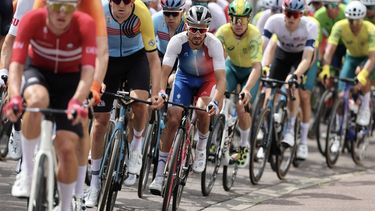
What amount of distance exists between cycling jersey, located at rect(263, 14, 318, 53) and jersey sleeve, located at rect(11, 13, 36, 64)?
6.08m

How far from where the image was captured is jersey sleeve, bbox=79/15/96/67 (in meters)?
7.45

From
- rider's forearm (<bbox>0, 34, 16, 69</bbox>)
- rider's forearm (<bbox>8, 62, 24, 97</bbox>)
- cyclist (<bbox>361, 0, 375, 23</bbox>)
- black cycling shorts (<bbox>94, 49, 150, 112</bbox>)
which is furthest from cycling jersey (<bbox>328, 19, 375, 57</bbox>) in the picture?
rider's forearm (<bbox>8, 62, 24, 97</bbox>)

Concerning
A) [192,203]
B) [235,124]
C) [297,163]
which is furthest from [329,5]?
[192,203]

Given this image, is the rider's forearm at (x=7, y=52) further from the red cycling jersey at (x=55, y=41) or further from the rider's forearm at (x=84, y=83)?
the rider's forearm at (x=84, y=83)

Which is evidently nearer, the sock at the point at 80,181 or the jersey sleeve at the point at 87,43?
the jersey sleeve at the point at 87,43

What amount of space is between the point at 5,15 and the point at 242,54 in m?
2.55

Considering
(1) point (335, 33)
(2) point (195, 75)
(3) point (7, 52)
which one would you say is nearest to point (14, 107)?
(3) point (7, 52)

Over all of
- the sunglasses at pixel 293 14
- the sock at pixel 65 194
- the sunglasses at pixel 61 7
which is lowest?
the sock at pixel 65 194

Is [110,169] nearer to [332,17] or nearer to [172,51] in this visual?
[172,51]

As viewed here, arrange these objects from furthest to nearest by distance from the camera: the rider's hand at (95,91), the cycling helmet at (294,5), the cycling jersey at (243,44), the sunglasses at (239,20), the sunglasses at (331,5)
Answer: the sunglasses at (331,5) < the cycling helmet at (294,5) < the cycling jersey at (243,44) < the sunglasses at (239,20) < the rider's hand at (95,91)

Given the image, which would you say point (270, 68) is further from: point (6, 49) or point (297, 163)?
point (6, 49)

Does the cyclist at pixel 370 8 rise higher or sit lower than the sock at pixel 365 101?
higher

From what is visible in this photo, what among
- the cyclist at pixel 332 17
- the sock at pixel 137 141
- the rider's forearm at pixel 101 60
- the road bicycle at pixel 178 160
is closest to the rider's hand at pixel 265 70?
the road bicycle at pixel 178 160

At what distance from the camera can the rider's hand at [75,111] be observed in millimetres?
7160
